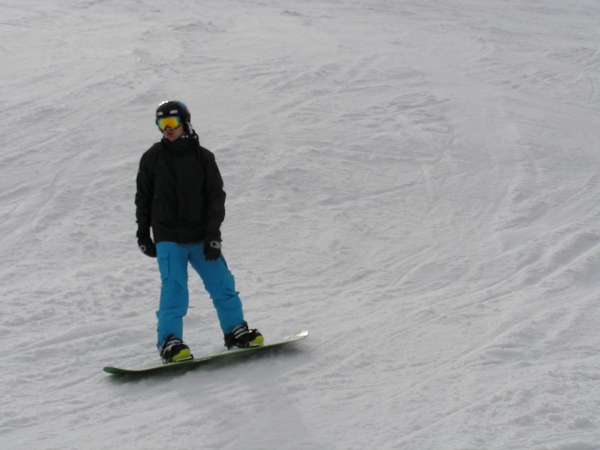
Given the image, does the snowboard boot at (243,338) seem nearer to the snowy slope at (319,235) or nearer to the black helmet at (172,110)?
the snowy slope at (319,235)

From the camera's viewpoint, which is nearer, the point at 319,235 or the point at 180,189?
the point at 180,189

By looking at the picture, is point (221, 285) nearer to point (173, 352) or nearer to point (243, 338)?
point (243, 338)

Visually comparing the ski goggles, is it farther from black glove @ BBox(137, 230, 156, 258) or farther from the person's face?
black glove @ BBox(137, 230, 156, 258)

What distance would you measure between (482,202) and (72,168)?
Answer: 4515 mm

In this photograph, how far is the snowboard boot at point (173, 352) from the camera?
185 inches

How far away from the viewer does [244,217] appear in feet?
26.4

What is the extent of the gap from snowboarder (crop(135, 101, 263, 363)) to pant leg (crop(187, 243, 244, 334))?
0.01 metres

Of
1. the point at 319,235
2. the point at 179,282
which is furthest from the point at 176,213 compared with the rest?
the point at 319,235

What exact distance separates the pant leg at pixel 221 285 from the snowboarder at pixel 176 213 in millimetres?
12

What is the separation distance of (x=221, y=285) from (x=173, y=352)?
1.68 feet

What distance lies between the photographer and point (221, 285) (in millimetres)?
4938

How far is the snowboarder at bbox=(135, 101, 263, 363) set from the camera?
15.6 feet

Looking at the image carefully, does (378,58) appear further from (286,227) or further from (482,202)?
(286,227)

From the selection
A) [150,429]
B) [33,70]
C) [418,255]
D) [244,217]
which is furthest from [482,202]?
[33,70]
